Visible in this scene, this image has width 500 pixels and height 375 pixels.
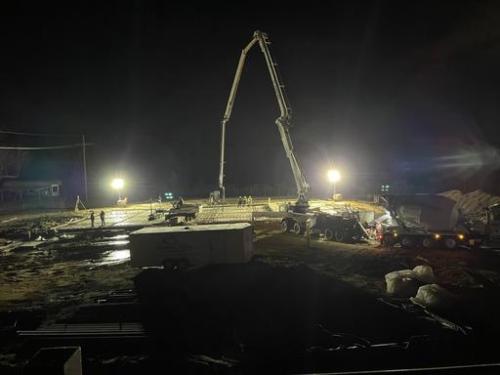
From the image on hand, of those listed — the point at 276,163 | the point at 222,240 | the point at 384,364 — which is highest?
the point at 276,163

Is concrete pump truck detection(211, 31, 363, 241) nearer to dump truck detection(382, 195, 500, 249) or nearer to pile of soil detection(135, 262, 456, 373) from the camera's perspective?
dump truck detection(382, 195, 500, 249)

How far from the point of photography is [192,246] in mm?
16953

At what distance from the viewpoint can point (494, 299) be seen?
12.8 m

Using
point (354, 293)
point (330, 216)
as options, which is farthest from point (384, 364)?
point (330, 216)

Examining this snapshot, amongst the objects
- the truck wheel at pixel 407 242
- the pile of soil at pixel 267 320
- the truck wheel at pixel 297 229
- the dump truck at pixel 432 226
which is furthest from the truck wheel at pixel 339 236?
the pile of soil at pixel 267 320

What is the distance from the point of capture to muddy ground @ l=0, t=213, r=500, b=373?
14.3 meters

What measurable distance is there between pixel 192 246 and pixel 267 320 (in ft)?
20.8

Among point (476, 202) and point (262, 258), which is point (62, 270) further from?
point (476, 202)

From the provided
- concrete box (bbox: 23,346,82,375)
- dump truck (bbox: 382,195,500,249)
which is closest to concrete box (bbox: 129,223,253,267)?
dump truck (bbox: 382,195,500,249)

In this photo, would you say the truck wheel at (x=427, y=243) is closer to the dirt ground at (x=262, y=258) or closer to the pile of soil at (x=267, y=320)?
the dirt ground at (x=262, y=258)

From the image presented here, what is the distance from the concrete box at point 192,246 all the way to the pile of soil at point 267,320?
93 centimetres

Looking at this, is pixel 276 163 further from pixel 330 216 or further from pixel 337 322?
pixel 337 322

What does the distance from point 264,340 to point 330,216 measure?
1531 cm

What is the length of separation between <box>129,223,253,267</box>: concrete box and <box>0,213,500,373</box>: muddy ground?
134 centimetres
